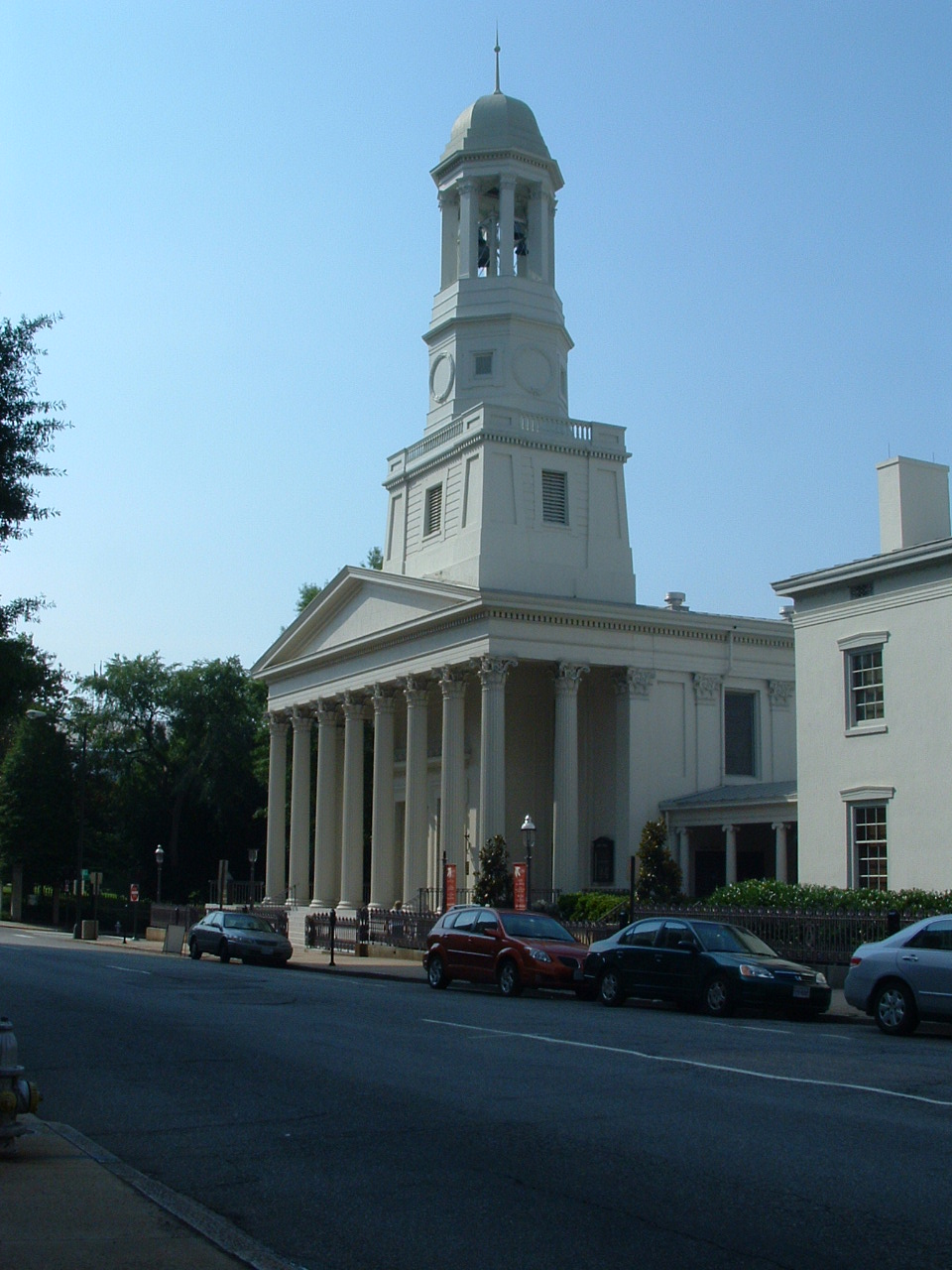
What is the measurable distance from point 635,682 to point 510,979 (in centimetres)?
2129

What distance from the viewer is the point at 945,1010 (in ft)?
60.4

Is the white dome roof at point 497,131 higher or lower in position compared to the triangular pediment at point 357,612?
higher

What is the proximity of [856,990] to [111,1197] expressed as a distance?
45.7ft

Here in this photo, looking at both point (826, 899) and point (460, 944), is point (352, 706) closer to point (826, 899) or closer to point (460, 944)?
point (460, 944)

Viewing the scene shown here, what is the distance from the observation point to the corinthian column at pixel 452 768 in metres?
46.2

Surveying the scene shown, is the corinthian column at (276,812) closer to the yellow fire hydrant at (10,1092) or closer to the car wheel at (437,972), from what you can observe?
the car wheel at (437,972)

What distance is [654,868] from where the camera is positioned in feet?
136

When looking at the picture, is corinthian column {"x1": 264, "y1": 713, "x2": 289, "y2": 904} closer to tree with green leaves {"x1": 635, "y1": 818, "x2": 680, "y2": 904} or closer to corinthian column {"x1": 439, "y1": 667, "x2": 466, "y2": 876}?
corinthian column {"x1": 439, "y1": 667, "x2": 466, "y2": 876}

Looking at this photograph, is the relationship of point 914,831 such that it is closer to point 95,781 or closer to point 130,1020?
point 130,1020

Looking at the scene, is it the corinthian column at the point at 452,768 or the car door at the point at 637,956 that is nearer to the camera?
the car door at the point at 637,956

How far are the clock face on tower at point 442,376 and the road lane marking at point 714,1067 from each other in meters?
35.7

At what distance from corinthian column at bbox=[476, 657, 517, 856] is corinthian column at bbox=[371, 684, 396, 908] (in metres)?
7.29

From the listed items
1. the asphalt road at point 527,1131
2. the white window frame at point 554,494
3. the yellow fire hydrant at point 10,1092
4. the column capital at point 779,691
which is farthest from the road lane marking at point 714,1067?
the column capital at point 779,691

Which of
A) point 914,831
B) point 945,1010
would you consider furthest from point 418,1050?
point 914,831
